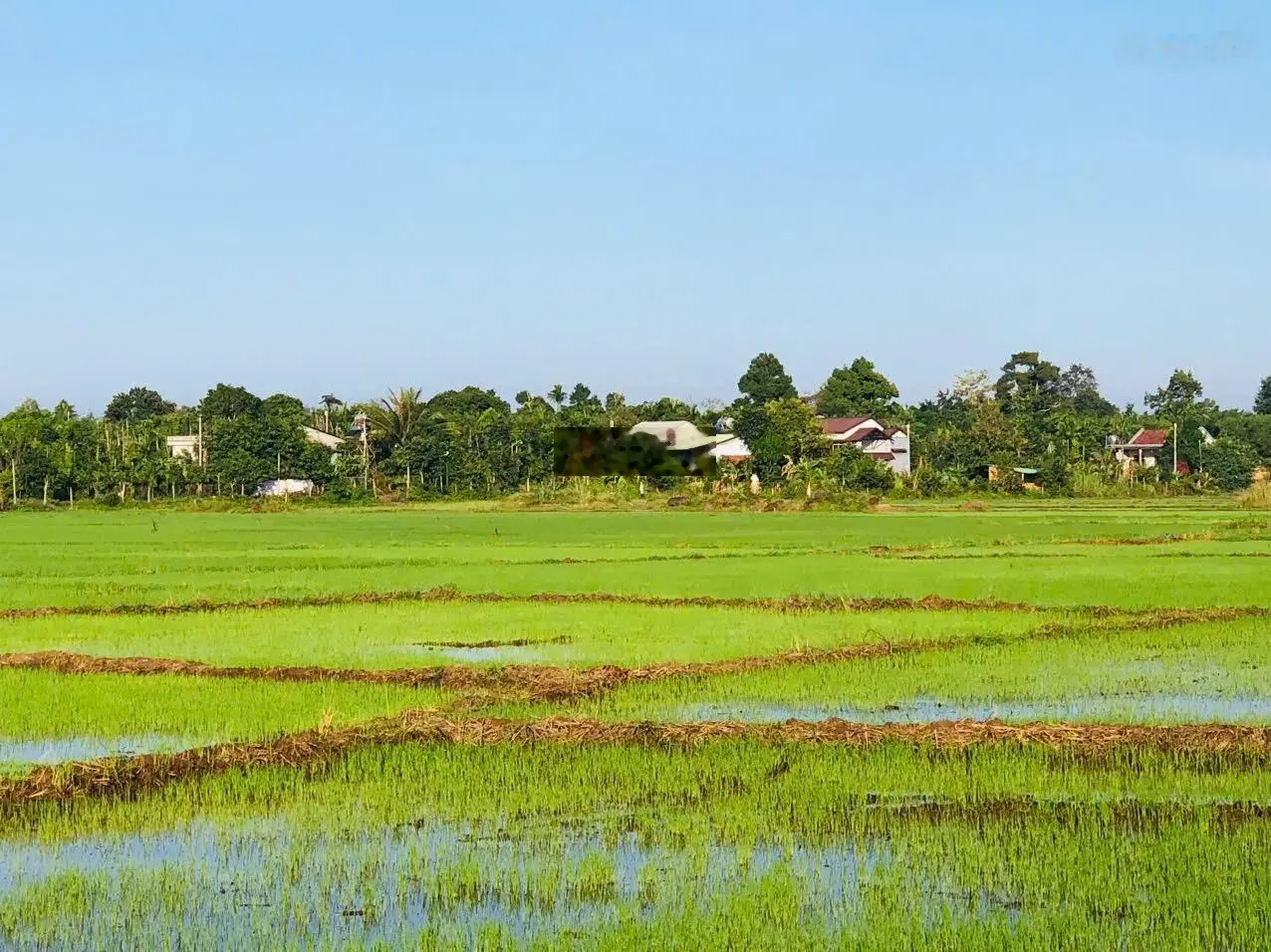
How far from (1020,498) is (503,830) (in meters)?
49.4

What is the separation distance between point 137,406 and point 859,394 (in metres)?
41.6

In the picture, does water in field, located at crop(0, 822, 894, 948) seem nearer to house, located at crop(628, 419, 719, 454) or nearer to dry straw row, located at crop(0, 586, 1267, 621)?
dry straw row, located at crop(0, 586, 1267, 621)

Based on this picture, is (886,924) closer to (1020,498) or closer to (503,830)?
(503,830)

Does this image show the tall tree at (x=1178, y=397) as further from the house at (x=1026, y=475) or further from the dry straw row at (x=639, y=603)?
the dry straw row at (x=639, y=603)

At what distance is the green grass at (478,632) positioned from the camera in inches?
510

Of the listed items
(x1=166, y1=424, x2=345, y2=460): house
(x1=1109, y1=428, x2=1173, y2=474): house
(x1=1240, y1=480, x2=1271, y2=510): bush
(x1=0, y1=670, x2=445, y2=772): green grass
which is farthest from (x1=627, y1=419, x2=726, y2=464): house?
(x1=0, y1=670, x2=445, y2=772): green grass

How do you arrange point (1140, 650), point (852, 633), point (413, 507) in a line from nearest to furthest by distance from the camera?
point (1140, 650) < point (852, 633) < point (413, 507)

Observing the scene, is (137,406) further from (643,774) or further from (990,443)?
(643,774)

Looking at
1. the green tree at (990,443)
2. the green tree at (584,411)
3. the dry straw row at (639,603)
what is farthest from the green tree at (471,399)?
the dry straw row at (639,603)

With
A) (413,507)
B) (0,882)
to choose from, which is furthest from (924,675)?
(413,507)

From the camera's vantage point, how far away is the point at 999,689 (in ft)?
35.5

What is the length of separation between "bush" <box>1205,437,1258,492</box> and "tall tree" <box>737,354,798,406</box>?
25.7 metres

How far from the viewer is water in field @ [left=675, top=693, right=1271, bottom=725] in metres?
9.46

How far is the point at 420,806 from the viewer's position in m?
7.23
